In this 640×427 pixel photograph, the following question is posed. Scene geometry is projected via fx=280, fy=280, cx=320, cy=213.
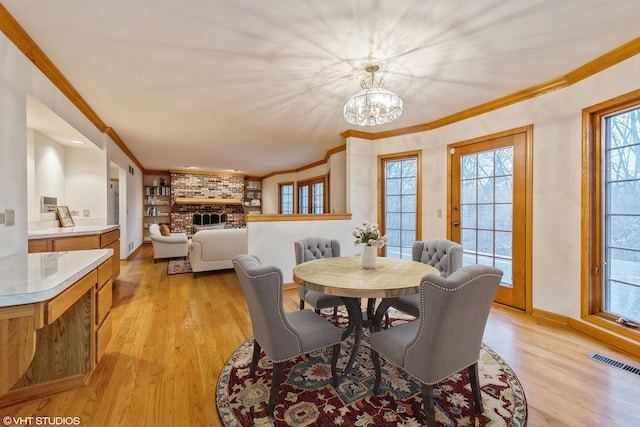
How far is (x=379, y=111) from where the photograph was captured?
8.01 ft

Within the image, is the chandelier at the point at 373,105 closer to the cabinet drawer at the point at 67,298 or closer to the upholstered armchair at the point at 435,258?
the upholstered armchair at the point at 435,258

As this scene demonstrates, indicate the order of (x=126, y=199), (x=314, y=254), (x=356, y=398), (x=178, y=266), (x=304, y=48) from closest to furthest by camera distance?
(x=356, y=398)
(x=304, y=48)
(x=314, y=254)
(x=178, y=266)
(x=126, y=199)

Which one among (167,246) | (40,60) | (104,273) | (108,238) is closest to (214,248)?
(108,238)

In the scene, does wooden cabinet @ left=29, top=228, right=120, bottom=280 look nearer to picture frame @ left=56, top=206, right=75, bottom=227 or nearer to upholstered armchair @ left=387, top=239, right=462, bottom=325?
picture frame @ left=56, top=206, right=75, bottom=227

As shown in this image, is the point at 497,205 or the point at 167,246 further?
the point at 167,246

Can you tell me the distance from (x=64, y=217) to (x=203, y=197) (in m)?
5.28

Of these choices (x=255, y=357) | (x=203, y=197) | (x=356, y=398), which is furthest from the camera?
(x=203, y=197)

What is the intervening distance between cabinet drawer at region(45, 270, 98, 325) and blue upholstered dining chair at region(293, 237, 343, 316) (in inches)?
58.1

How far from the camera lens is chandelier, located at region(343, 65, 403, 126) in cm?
232

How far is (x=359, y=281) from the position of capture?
1.75 metres

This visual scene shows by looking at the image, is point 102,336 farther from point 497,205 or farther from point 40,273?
point 497,205

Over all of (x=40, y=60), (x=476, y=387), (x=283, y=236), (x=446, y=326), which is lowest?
(x=476, y=387)

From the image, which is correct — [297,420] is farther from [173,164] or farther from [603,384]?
[173,164]

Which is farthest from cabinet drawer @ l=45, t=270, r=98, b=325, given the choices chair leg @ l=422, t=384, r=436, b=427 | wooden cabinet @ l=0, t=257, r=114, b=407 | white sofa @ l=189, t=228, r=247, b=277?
white sofa @ l=189, t=228, r=247, b=277
